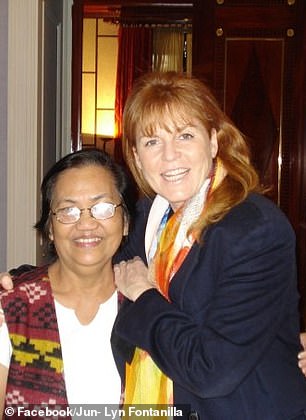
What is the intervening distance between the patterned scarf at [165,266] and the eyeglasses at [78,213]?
162mm

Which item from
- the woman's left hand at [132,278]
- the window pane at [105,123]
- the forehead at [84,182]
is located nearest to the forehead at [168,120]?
the forehead at [84,182]

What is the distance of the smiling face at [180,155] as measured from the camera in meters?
1.50

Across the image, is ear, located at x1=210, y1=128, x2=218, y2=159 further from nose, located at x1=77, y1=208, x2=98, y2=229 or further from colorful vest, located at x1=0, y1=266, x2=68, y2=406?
colorful vest, located at x1=0, y1=266, x2=68, y2=406

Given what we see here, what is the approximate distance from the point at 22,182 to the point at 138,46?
10.9ft

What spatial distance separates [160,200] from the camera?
1.75 metres

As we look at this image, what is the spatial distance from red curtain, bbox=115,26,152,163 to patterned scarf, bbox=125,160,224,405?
4.30 meters

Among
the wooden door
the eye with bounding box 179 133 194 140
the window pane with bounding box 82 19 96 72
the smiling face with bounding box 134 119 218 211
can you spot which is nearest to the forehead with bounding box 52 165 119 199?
the smiling face with bounding box 134 119 218 211

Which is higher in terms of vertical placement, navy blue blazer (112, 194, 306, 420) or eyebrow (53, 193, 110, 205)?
eyebrow (53, 193, 110, 205)

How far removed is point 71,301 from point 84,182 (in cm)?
33

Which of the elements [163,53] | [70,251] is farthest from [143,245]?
[163,53]

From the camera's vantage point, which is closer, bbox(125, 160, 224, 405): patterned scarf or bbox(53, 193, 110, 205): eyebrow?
bbox(125, 160, 224, 405): patterned scarf

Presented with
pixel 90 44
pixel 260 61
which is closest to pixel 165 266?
pixel 260 61

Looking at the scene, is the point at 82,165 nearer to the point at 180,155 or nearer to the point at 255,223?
the point at 180,155

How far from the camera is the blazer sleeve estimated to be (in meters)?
1.27
